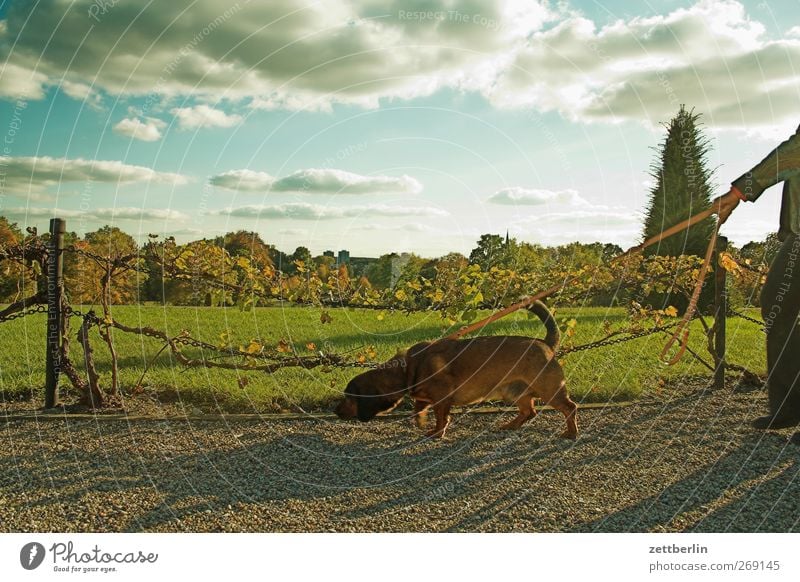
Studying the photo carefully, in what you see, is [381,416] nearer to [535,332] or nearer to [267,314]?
[535,332]

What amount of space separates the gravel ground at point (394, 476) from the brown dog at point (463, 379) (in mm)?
343

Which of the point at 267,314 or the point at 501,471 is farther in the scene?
the point at 267,314

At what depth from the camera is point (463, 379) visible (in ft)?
20.9

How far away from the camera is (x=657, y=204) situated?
688 inches

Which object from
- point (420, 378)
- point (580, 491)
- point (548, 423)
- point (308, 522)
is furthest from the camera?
point (548, 423)

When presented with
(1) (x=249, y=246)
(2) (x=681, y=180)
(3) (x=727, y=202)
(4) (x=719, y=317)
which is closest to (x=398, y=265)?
(1) (x=249, y=246)

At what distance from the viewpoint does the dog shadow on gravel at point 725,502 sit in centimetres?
462

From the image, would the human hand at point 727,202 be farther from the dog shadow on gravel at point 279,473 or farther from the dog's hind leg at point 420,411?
the dog's hind leg at point 420,411

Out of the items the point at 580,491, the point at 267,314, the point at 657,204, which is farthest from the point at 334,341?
the point at 657,204

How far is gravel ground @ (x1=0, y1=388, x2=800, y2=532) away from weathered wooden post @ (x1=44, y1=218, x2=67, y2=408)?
637mm

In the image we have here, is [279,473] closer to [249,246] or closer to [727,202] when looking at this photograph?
[727,202]

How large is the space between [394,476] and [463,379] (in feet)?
4.28

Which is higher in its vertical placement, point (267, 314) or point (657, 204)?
point (657, 204)

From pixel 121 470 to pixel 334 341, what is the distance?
6.15m
